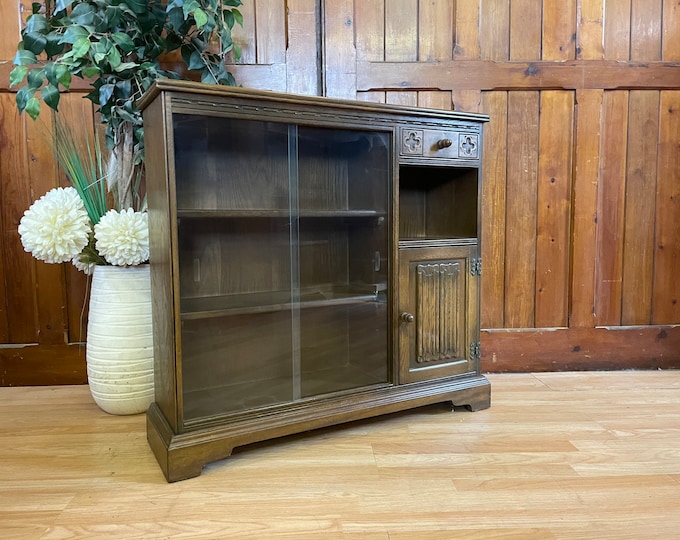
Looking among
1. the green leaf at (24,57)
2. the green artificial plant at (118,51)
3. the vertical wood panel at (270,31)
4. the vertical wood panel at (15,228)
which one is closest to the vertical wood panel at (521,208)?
the vertical wood panel at (270,31)

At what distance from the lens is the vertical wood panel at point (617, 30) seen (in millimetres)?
1970

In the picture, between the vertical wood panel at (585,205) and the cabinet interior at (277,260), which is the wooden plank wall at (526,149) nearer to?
the vertical wood panel at (585,205)

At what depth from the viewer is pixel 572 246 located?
205cm

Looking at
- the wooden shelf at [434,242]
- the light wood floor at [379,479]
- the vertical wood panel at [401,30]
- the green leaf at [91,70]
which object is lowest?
the light wood floor at [379,479]

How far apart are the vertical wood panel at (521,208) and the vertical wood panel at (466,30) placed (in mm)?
252

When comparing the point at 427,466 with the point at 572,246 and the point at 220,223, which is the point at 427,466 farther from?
the point at 572,246

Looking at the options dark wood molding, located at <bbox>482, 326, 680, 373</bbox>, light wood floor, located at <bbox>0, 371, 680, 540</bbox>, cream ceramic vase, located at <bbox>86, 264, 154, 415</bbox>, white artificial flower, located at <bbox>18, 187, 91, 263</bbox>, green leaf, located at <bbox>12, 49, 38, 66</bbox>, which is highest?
green leaf, located at <bbox>12, 49, 38, 66</bbox>

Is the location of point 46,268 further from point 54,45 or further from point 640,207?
point 640,207

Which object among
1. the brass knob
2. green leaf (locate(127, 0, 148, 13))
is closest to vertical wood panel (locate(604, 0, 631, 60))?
the brass knob

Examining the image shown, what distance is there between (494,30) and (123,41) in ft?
4.74

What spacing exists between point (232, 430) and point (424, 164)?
3.30ft

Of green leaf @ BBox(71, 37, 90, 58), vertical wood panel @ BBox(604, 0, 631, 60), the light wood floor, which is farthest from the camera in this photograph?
vertical wood panel @ BBox(604, 0, 631, 60)

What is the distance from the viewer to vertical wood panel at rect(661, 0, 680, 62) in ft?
6.48

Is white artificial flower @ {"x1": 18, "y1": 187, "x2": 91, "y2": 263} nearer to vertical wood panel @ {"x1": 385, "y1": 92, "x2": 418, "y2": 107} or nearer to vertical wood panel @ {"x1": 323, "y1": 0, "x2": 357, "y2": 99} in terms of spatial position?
vertical wood panel @ {"x1": 323, "y1": 0, "x2": 357, "y2": 99}
